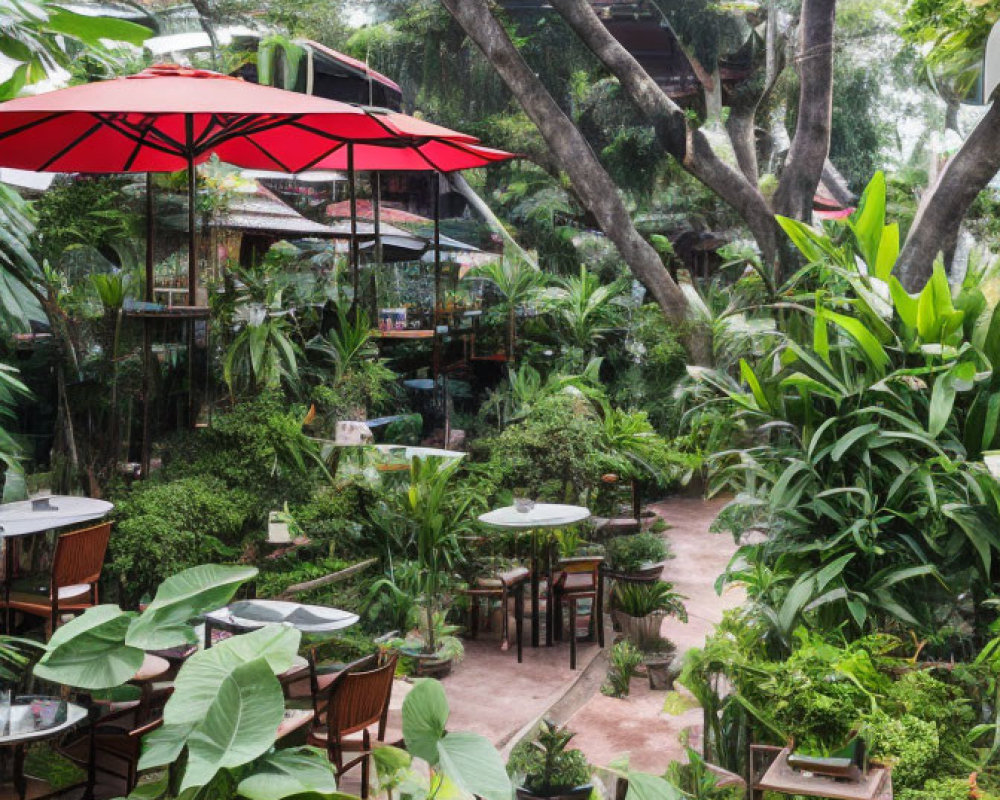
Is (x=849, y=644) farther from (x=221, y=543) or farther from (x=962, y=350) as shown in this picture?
(x=221, y=543)

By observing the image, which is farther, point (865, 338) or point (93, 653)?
point (865, 338)

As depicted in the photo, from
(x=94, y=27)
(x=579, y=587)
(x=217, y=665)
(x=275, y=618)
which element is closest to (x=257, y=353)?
(x=275, y=618)

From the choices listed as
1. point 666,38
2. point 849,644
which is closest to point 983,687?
point 849,644

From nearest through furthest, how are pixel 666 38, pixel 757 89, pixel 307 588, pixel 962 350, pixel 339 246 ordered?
pixel 962 350, pixel 307 588, pixel 339 246, pixel 757 89, pixel 666 38

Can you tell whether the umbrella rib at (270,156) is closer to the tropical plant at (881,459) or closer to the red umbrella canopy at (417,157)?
the red umbrella canopy at (417,157)

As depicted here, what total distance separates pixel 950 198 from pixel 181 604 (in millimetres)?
7483

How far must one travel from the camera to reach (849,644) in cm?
404

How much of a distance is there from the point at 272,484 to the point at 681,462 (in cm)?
376

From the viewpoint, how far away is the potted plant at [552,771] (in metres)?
3.65

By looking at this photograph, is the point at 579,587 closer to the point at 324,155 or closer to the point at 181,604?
the point at 324,155

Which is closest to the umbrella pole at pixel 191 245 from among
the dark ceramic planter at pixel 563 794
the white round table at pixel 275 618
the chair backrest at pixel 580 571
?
the white round table at pixel 275 618

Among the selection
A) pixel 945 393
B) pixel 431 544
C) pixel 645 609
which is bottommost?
pixel 645 609

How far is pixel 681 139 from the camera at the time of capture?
10305 mm

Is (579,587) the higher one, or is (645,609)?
(579,587)
